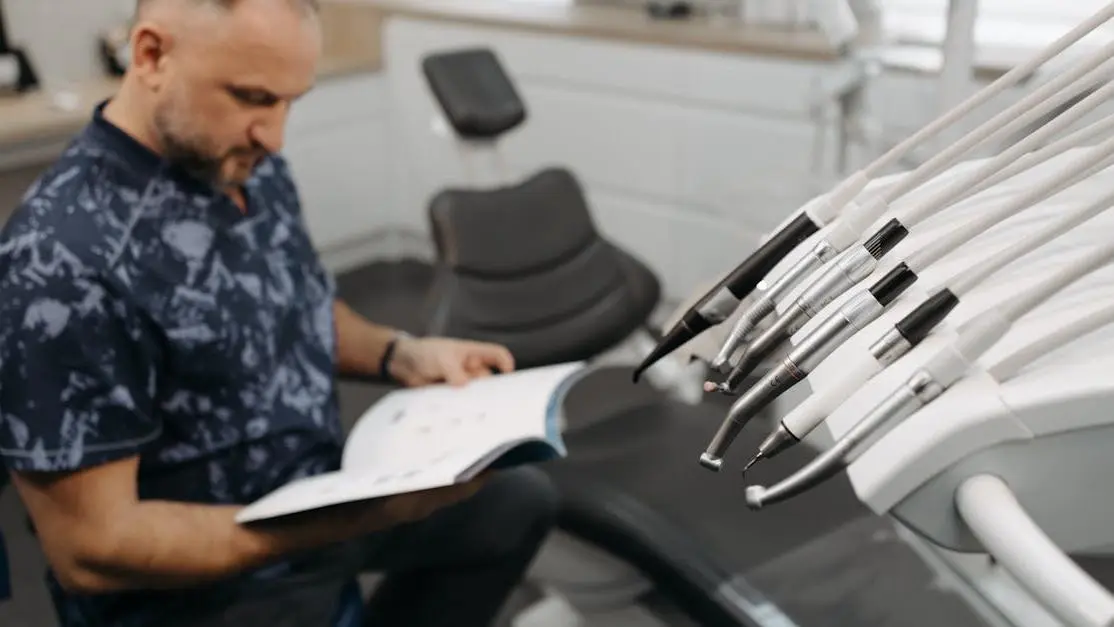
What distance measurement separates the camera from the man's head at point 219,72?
1083 mm

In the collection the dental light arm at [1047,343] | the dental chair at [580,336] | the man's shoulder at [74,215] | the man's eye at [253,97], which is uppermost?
the dental light arm at [1047,343]

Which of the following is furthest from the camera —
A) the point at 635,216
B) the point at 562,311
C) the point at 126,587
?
the point at 635,216

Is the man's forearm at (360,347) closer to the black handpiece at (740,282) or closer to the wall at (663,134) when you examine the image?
the wall at (663,134)

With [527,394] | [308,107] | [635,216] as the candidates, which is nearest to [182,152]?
[527,394]

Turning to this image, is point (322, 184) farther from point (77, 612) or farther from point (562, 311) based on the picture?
point (77, 612)

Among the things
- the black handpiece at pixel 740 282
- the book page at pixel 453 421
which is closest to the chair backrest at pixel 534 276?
the book page at pixel 453 421

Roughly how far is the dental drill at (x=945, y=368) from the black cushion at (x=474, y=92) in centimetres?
150

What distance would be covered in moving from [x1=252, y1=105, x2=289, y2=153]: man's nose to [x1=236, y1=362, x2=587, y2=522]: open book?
38 cm

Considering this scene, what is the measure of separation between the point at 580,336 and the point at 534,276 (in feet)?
0.45

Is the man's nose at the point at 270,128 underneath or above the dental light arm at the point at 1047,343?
underneath

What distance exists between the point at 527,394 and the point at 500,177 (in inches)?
38.6

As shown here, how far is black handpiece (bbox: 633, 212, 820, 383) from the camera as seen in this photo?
697mm

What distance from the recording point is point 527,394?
122 cm

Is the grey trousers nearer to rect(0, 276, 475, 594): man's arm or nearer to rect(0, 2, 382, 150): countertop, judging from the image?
rect(0, 276, 475, 594): man's arm
